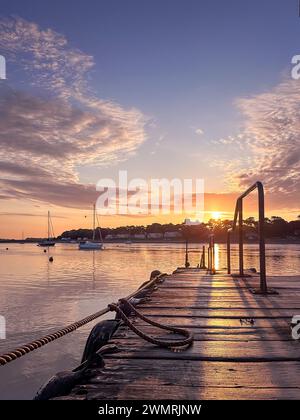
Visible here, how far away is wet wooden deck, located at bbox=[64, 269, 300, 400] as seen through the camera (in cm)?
263

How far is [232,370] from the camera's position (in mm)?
3068

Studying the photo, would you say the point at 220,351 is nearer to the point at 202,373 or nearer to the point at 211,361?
the point at 211,361

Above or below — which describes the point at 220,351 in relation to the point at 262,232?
below

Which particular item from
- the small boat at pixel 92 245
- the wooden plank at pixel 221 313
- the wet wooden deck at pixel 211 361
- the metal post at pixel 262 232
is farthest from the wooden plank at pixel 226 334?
the small boat at pixel 92 245

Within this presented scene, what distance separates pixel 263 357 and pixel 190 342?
69 centimetres

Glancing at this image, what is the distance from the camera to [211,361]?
129 inches

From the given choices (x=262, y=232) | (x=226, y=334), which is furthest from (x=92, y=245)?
(x=226, y=334)

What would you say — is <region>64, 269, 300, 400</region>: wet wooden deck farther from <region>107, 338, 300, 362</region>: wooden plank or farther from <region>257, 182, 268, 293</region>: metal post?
<region>257, 182, 268, 293</region>: metal post

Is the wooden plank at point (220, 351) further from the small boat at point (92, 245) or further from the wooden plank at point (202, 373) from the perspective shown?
the small boat at point (92, 245)

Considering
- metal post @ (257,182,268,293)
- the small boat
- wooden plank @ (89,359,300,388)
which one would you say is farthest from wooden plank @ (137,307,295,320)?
the small boat

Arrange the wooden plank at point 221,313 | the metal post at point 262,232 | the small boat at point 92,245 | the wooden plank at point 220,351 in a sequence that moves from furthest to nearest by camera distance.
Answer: the small boat at point 92,245
the metal post at point 262,232
the wooden plank at point 221,313
the wooden plank at point 220,351

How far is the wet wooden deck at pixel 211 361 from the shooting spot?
2.63 meters

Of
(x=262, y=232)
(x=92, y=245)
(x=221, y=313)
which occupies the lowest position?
(x=92, y=245)
